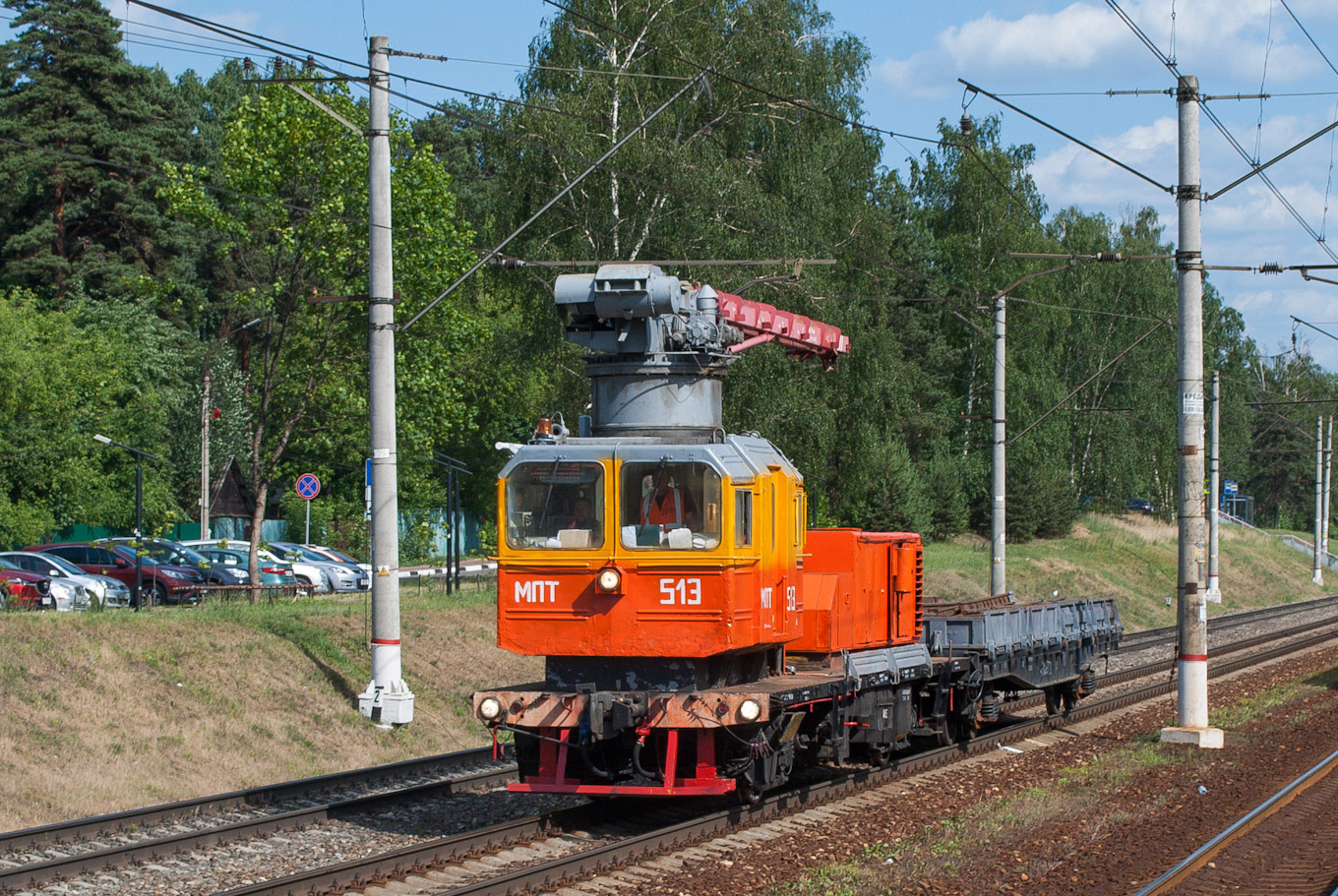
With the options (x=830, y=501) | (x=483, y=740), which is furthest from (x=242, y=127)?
(x=830, y=501)

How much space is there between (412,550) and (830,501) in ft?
71.3

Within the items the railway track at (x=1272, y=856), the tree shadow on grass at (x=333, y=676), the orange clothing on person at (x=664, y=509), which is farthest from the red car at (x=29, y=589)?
the railway track at (x=1272, y=856)

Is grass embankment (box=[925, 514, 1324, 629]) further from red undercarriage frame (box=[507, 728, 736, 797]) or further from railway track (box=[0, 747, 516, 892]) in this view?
red undercarriage frame (box=[507, 728, 736, 797])

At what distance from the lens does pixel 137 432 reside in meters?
46.2

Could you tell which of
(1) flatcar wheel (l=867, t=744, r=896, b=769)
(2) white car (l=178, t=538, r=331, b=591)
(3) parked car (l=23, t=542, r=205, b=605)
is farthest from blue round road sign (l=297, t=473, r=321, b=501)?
(1) flatcar wheel (l=867, t=744, r=896, b=769)

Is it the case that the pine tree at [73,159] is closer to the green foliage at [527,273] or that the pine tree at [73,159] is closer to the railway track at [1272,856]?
the green foliage at [527,273]

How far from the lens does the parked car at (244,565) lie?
34969mm

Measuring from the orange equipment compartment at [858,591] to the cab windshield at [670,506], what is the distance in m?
2.56

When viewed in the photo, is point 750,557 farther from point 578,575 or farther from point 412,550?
point 412,550

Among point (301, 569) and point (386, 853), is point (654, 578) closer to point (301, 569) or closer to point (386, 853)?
point (386, 853)

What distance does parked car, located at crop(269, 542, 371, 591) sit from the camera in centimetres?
3775

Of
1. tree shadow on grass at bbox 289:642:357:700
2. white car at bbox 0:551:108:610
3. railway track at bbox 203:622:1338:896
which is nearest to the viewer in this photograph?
railway track at bbox 203:622:1338:896

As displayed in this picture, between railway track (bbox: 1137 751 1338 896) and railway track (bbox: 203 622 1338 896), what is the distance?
359 centimetres

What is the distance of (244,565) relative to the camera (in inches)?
1420
